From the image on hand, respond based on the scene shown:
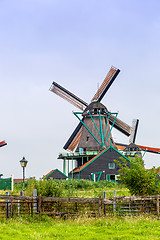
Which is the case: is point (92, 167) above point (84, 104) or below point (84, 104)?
below

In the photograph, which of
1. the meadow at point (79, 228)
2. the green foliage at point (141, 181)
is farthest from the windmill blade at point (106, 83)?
the meadow at point (79, 228)

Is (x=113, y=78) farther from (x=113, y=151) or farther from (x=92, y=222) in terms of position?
(x=92, y=222)

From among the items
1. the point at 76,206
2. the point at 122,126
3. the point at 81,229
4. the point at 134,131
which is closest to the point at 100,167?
the point at 122,126

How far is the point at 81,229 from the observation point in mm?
13258

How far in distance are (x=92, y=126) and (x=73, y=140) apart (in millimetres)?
5191

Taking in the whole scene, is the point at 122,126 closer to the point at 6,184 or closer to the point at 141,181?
the point at 6,184

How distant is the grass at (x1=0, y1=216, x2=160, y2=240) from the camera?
38.5 feet

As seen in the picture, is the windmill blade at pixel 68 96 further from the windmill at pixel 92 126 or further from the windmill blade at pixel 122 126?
the windmill blade at pixel 122 126

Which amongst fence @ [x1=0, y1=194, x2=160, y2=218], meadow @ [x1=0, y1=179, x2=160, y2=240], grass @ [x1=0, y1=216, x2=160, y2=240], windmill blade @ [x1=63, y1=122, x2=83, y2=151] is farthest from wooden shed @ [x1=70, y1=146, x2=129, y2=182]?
grass @ [x1=0, y1=216, x2=160, y2=240]

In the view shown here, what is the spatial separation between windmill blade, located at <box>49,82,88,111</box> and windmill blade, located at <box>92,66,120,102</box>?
8.38 ft

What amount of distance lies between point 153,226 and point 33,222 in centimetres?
531

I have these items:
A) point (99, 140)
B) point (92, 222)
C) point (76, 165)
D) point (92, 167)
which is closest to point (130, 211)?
point (92, 222)

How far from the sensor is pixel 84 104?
55344 mm

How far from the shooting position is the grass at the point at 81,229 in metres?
11.7
